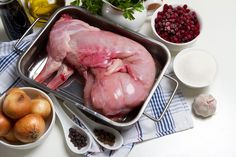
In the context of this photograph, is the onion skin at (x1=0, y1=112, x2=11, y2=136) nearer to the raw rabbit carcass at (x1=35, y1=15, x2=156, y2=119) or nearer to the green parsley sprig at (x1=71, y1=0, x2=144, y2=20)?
the raw rabbit carcass at (x1=35, y1=15, x2=156, y2=119)

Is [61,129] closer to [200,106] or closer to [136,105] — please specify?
[136,105]

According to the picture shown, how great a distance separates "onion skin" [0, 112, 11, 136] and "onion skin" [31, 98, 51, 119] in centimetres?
6

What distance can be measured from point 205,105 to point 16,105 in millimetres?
483

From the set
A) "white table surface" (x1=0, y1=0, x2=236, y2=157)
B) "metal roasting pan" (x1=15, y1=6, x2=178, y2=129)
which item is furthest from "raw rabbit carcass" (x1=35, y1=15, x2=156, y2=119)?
"white table surface" (x1=0, y1=0, x2=236, y2=157)

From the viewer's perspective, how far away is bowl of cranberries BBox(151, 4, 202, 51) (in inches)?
42.3

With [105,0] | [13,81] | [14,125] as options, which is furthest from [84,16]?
[14,125]

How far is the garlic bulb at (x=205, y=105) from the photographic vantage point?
3.21ft

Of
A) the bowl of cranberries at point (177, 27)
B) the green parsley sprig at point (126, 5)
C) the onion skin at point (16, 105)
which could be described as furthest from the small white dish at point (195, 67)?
the onion skin at point (16, 105)

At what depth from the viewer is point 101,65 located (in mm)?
959

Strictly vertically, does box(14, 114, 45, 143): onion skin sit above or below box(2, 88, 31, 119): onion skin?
below

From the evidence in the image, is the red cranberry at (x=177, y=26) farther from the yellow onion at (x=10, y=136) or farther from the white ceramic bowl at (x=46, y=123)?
the yellow onion at (x=10, y=136)

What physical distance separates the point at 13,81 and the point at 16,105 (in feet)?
0.66

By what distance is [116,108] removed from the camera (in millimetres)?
917

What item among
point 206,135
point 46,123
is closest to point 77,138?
point 46,123
